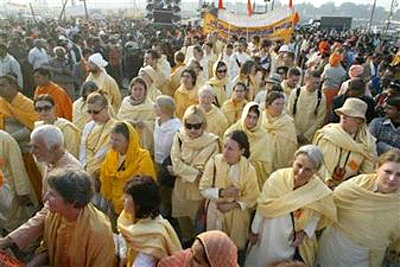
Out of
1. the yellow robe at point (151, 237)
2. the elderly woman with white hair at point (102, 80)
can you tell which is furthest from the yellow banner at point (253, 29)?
the yellow robe at point (151, 237)

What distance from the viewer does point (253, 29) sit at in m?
13.3

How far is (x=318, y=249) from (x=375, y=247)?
0.51m

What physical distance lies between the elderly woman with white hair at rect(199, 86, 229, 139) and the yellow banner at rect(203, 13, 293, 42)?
26.1 feet

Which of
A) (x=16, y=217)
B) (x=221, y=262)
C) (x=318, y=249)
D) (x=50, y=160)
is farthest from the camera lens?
(x=16, y=217)

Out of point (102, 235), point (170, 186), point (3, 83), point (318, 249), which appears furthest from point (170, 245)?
point (3, 83)

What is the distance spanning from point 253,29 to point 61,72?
6485 millimetres

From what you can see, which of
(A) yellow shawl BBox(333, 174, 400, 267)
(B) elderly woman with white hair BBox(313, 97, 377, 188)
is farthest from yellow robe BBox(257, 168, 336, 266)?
(B) elderly woman with white hair BBox(313, 97, 377, 188)

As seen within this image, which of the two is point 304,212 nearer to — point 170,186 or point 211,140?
point 211,140

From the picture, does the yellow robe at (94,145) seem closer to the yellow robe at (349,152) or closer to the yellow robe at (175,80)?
the yellow robe at (349,152)

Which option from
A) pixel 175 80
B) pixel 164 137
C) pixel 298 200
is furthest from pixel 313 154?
pixel 175 80

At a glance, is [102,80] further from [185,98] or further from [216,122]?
[216,122]

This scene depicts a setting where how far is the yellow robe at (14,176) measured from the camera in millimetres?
4141

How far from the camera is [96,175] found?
4.48m

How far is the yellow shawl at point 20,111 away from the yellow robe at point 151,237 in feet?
9.25
